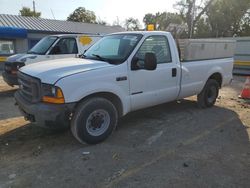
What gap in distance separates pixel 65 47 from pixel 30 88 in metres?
5.48

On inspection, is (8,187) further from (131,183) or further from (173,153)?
(173,153)

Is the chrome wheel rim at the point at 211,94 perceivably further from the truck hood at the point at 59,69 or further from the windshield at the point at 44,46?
the windshield at the point at 44,46

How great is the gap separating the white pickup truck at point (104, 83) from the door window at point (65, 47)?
4.03 meters

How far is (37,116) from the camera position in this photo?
4.08 meters

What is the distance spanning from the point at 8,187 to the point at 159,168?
205cm

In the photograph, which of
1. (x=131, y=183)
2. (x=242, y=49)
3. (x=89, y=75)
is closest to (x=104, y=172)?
(x=131, y=183)

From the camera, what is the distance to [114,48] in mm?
5215

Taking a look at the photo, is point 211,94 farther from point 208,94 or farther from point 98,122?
point 98,122

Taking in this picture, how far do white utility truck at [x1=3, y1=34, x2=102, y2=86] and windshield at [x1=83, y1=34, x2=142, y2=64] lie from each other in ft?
12.9

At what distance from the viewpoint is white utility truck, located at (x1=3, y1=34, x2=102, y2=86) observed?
8.66m

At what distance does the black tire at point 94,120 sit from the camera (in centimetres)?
428

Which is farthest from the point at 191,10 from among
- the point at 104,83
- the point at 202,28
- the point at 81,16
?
the point at 104,83

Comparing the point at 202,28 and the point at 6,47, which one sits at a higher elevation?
the point at 202,28

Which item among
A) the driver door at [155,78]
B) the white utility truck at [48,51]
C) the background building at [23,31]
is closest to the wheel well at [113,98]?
the driver door at [155,78]
